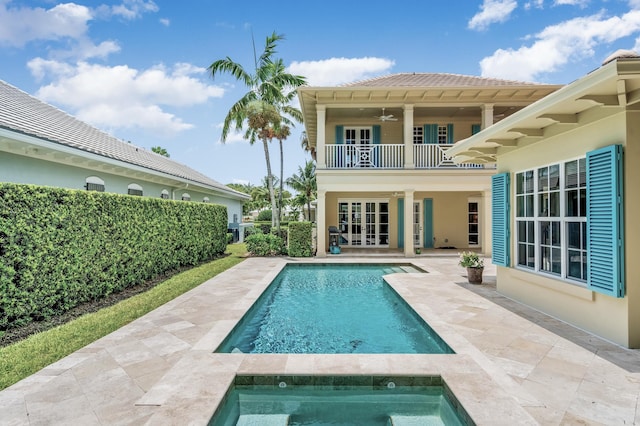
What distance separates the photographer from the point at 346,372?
3721 mm

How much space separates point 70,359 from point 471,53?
51.3 ft

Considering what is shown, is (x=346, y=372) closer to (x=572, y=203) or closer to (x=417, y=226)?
(x=572, y=203)

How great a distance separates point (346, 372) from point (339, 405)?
0.34 metres

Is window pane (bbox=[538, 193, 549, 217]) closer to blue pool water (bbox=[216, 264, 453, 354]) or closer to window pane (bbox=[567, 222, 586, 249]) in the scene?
window pane (bbox=[567, 222, 586, 249])

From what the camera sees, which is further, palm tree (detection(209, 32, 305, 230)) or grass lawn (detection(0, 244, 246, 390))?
palm tree (detection(209, 32, 305, 230))

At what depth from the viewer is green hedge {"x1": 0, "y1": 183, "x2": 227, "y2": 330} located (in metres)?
5.12

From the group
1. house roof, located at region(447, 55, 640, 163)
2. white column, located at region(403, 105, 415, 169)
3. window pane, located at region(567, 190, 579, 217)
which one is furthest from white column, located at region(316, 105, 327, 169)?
window pane, located at region(567, 190, 579, 217)

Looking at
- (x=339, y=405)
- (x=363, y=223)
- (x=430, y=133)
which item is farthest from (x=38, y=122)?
(x=430, y=133)

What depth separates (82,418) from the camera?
115 inches

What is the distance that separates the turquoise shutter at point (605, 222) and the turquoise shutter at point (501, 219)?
2.37m

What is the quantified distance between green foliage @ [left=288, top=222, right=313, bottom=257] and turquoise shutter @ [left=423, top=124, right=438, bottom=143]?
656 centimetres

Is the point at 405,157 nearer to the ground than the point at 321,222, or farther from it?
farther from it

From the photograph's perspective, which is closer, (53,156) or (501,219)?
(501,219)

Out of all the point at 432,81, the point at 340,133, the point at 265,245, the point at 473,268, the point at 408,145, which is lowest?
the point at 473,268
